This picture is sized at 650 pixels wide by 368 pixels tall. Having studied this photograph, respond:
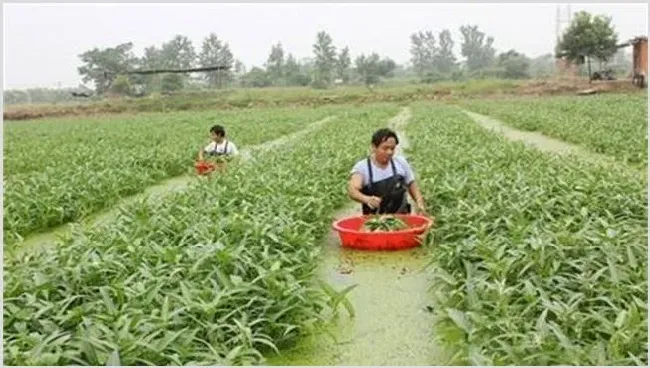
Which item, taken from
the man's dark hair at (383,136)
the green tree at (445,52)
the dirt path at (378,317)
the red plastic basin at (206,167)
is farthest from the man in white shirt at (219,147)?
the green tree at (445,52)

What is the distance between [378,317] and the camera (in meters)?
3.38

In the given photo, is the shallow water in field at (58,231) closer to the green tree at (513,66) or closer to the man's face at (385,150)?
the man's face at (385,150)

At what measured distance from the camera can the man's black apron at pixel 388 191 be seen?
5402 mm

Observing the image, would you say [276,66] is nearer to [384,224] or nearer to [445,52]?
[445,52]

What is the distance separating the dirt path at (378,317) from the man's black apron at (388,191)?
2.71 feet

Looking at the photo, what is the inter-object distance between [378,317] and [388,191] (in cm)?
211

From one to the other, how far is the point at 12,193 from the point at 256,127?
1093 centimetres

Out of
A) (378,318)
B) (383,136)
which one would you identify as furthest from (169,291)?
(383,136)

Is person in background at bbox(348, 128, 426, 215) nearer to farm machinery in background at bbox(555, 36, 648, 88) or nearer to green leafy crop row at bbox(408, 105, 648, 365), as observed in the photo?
green leafy crop row at bbox(408, 105, 648, 365)

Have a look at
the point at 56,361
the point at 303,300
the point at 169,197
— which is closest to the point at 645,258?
the point at 303,300

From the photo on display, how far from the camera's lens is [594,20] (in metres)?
33.8

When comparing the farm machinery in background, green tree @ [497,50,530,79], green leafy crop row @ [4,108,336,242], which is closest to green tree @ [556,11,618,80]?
the farm machinery in background

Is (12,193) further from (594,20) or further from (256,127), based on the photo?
(594,20)

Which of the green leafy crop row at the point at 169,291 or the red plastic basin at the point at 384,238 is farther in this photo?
the red plastic basin at the point at 384,238
